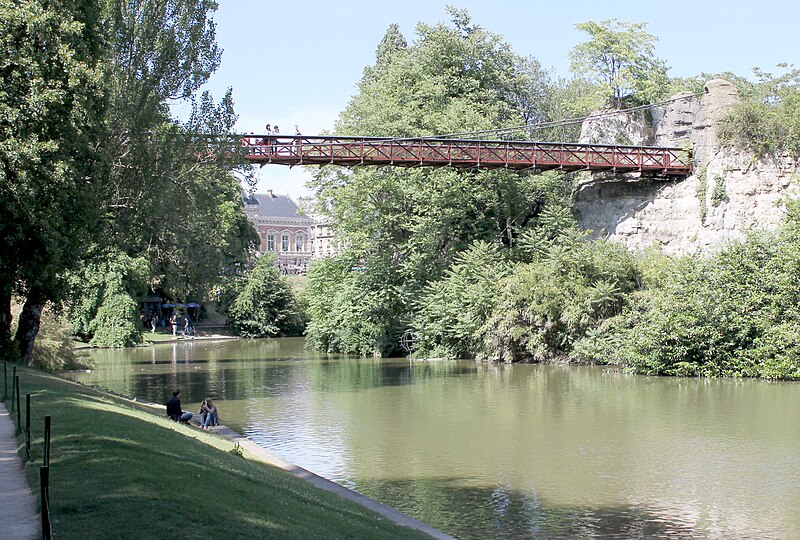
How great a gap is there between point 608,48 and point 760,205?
21.3 m

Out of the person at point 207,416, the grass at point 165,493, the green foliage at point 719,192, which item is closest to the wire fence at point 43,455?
the grass at point 165,493

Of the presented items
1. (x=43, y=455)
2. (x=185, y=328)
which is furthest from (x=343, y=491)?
(x=185, y=328)

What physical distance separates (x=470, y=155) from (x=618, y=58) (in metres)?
19.9

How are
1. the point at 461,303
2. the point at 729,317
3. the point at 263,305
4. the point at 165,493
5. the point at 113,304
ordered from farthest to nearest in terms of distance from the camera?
the point at 263,305 < the point at 113,304 < the point at 461,303 < the point at 729,317 < the point at 165,493

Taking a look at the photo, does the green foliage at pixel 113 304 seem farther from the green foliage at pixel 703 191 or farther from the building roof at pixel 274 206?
the building roof at pixel 274 206

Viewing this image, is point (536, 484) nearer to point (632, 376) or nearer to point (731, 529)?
point (731, 529)

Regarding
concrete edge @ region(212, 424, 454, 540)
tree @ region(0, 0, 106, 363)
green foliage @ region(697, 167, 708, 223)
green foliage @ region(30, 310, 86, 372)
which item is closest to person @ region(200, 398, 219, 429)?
concrete edge @ region(212, 424, 454, 540)

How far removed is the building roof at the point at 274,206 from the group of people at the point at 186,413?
104212mm

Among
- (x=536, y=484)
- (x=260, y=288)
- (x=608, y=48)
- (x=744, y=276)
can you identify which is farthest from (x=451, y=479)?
(x=260, y=288)

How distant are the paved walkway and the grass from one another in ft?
0.62

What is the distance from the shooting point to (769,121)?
3731 centimetres

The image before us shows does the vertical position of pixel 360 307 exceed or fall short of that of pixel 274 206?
it falls short

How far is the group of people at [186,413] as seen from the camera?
60.1ft

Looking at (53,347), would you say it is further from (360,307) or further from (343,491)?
(343,491)
